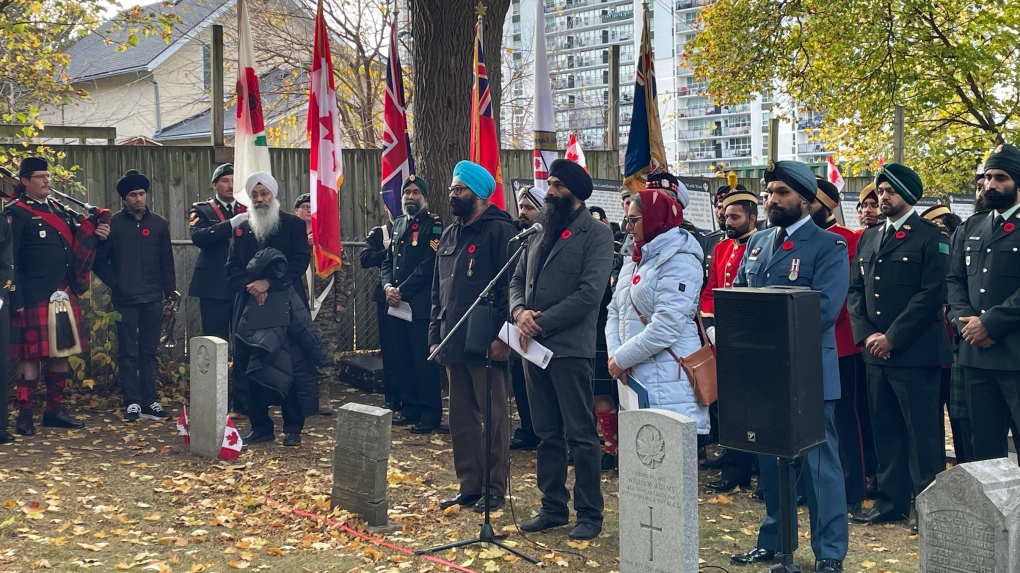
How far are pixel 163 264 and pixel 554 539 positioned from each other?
18.2ft

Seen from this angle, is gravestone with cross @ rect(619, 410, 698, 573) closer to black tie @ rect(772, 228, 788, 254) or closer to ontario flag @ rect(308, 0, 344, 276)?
black tie @ rect(772, 228, 788, 254)

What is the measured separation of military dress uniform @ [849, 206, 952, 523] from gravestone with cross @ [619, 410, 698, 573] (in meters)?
2.27

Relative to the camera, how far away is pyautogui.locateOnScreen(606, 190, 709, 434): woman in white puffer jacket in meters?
6.00

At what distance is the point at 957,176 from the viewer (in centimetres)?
1955

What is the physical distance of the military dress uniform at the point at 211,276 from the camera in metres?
10.2

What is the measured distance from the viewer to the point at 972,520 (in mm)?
4340

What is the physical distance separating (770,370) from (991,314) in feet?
7.03

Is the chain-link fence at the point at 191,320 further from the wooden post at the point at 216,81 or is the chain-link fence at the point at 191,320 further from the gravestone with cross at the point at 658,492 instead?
the gravestone with cross at the point at 658,492

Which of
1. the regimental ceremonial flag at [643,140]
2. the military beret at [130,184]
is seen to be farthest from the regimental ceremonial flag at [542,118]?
the military beret at [130,184]

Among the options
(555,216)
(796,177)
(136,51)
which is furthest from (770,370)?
(136,51)

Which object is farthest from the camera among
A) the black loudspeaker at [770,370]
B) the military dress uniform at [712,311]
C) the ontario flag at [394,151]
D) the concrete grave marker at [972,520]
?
the ontario flag at [394,151]

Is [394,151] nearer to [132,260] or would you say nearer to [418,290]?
[418,290]

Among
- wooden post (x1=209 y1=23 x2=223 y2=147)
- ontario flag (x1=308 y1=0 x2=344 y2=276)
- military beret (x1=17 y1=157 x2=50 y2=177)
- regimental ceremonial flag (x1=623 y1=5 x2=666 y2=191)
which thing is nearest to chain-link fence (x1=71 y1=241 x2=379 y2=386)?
ontario flag (x1=308 y1=0 x2=344 y2=276)

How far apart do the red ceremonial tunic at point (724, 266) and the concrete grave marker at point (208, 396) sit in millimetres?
3791
